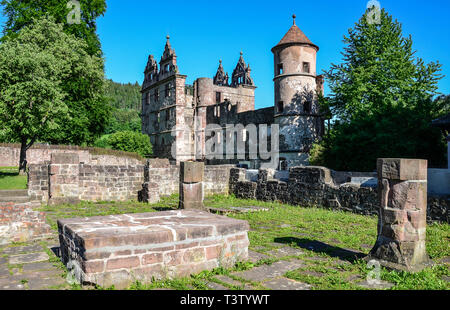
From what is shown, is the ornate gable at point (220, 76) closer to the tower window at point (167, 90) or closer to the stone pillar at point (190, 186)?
the tower window at point (167, 90)

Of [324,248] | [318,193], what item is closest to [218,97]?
[318,193]

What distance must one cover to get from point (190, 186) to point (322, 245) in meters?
5.54

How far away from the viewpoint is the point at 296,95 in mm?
27812

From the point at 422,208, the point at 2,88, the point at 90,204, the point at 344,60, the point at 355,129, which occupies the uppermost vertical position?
the point at 344,60

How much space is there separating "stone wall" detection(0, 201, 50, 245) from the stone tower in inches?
878

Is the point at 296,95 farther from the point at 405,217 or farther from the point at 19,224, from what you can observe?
Answer: the point at 19,224

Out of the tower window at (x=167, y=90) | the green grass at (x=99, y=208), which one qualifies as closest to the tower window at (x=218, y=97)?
the tower window at (x=167, y=90)

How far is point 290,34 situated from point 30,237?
83.0 feet

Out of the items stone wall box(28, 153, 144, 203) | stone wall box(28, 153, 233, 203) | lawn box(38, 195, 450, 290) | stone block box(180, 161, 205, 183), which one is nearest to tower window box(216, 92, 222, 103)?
stone wall box(28, 153, 233, 203)

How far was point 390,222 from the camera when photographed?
5285 mm

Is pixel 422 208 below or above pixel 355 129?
below

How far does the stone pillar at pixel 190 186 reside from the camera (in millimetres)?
11211
